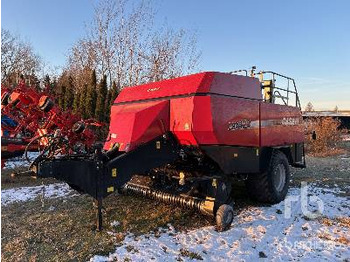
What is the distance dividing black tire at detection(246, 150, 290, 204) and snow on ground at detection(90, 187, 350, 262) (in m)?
0.51

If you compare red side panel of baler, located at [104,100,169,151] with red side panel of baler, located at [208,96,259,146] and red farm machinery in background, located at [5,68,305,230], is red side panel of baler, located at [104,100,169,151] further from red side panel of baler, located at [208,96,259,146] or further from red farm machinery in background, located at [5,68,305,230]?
red side panel of baler, located at [208,96,259,146]

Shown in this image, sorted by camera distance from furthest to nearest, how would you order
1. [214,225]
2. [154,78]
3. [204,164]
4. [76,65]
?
[76,65], [154,78], [204,164], [214,225]

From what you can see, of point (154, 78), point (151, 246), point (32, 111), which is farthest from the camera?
point (154, 78)

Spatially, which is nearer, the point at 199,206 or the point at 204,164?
the point at 199,206

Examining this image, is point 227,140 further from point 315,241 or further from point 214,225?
point 315,241

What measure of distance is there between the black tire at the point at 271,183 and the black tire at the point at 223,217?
1.40 meters

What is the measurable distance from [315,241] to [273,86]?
121 inches

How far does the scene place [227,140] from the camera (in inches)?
204

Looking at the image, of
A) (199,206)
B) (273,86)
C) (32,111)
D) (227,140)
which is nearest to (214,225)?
(199,206)

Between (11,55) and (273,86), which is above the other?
(11,55)

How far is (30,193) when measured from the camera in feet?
23.6

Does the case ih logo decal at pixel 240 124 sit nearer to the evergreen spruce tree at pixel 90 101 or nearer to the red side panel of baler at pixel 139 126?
the red side panel of baler at pixel 139 126

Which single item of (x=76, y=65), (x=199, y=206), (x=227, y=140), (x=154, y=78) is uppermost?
(x=76, y=65)

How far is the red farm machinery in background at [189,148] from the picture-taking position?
A: 4.45m
